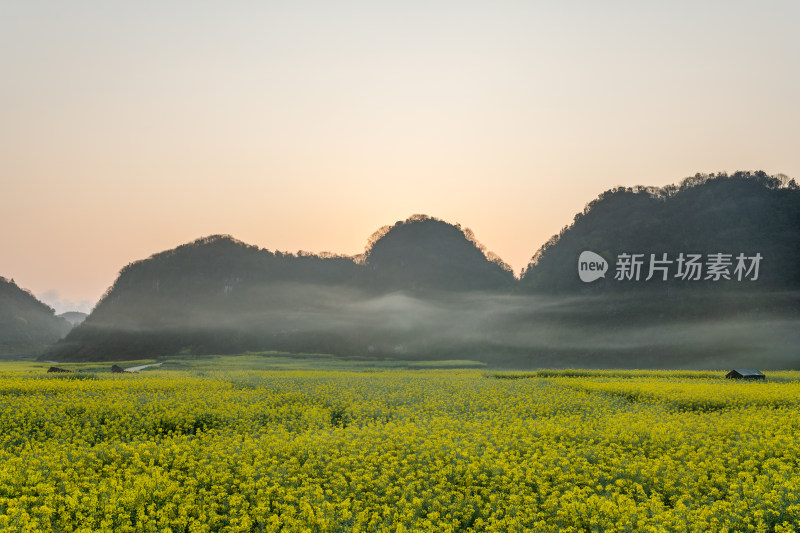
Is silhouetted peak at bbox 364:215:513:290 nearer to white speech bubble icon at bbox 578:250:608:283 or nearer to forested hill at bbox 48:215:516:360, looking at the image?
forested hill at bbox 48:215:516:360

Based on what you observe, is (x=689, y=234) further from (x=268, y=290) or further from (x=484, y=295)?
(x=268, y=290)

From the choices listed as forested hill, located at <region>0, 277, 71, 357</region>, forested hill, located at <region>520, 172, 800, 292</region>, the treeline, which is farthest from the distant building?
forested hill, located at <region>0, 277, 71, 357</region>

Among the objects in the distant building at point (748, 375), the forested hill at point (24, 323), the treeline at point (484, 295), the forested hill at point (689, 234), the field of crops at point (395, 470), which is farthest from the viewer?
the forested hill at point (24, 323)

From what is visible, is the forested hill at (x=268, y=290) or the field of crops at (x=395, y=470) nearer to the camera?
the field of crops at (x=395, y=470)

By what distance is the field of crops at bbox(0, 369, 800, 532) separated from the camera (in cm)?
923

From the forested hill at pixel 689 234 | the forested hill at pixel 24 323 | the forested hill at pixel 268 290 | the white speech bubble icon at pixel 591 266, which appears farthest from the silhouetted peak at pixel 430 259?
the forested hill at pixel 24 323

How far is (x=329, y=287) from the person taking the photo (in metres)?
160

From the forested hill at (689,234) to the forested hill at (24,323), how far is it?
127 meters

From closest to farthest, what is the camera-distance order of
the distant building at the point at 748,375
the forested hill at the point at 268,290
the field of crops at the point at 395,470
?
1. the field of crops at the point at 395,470
2. the distant building at the point at 748,375
3. the forested hill at the point at 268,290

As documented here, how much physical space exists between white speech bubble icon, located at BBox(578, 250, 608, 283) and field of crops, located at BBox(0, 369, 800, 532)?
9758 centimetres

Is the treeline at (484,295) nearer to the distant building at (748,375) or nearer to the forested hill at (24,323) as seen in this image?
the forested hill at (24,323)

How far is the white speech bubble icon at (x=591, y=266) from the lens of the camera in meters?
114

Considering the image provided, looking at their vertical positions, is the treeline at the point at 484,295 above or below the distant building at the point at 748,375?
above

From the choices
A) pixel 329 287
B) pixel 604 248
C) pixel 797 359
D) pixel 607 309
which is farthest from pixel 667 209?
pixel 329 287
